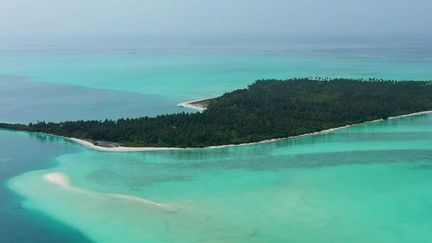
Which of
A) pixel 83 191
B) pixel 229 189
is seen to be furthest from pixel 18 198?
pixel 229 189

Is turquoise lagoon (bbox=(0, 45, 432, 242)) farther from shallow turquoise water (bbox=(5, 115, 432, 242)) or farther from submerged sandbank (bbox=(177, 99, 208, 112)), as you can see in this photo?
submerged sandbank (bbox=(177, 99, 208, 112))

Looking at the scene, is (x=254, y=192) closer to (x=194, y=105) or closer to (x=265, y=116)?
(x=265, y=116)

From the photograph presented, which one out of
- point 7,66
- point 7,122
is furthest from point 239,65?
point 7,122

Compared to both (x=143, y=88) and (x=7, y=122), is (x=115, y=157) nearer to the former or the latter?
(x=7, y=122)

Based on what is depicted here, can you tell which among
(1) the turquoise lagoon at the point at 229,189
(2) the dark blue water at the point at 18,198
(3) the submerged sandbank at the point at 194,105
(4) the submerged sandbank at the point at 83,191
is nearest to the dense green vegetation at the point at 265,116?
(3) the submerged sandbank at the point at 194,105

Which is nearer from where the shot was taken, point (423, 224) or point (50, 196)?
point (423, 224)

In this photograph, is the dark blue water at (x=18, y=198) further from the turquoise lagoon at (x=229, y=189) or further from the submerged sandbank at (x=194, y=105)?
the submerged sandbank at (x=194, y=105)
